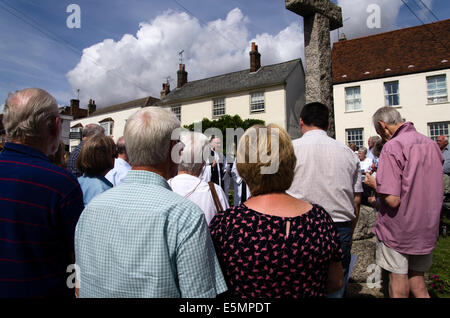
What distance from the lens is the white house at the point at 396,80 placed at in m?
18.2

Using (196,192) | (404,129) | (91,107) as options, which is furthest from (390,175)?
(91,107)

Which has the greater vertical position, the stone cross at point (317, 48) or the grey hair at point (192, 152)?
the stone cross at point (317, 48)

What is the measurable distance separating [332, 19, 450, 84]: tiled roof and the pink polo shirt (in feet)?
63.7

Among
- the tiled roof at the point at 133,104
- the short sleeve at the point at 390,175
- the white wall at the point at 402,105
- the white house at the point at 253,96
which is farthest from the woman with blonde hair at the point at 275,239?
the tiled roof at the point at 133,104

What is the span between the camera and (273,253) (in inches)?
56.3

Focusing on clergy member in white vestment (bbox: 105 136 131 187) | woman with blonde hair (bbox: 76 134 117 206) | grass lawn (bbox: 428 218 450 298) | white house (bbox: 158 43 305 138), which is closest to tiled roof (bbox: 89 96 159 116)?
white house (bbox: 158 43 305 138)

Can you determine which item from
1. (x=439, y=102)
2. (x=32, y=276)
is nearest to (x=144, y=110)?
(x=32, y=276)

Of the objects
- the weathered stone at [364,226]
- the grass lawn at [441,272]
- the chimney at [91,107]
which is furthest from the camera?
the chimney at [91,107]

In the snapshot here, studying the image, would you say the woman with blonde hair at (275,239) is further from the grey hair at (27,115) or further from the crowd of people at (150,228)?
the grey hair at (27,115)

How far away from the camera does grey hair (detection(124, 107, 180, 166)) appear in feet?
4.72

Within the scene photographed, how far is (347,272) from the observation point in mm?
2389

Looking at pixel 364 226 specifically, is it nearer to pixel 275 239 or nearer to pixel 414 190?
pixel 414 190

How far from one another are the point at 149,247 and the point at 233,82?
76.4 ft

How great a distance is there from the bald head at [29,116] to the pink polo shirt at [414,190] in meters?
2.64
